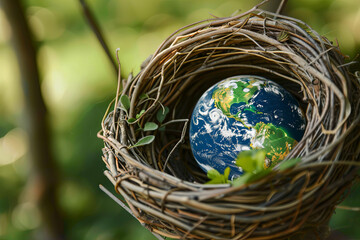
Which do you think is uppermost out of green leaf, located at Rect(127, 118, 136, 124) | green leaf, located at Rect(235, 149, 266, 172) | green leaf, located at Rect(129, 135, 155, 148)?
green leaf, located at Rect(127, 118, 136, 124)

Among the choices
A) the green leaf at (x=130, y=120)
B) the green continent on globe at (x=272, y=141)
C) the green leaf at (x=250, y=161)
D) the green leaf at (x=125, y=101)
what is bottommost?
the green continent on globe at (x=272, y=141)

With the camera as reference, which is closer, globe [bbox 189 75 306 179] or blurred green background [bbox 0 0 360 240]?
globe [bbox 189 75 306 179]

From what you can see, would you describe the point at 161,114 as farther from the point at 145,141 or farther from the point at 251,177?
the point at 251,177

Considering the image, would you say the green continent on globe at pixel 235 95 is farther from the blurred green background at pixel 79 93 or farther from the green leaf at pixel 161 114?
the blurred green background at pixel 79 93

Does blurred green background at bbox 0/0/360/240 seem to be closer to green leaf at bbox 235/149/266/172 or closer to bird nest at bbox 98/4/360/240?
bird nest at bbox 98/4/360/240

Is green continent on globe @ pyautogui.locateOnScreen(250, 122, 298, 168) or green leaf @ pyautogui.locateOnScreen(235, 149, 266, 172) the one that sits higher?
green leaf @ pyautogui.locateOnScreen(235, 149, 266, 172)

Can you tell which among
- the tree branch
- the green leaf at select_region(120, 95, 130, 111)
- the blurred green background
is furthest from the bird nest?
the blurred green background

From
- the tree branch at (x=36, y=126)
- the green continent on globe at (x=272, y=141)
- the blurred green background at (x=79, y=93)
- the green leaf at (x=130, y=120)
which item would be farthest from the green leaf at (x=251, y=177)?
the blurred green background at (x=79, y=93)

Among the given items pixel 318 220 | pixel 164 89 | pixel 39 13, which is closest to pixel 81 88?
pixel 39 13
